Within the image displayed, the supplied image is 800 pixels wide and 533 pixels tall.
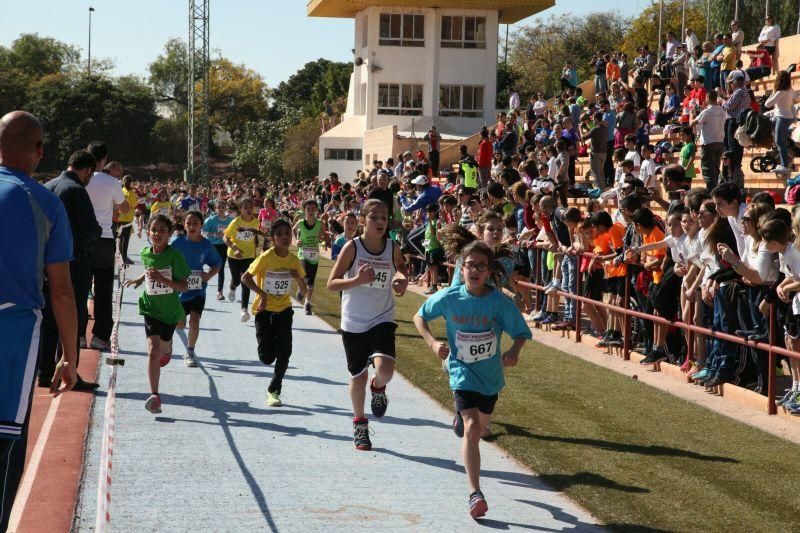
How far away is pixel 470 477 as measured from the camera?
6.86m

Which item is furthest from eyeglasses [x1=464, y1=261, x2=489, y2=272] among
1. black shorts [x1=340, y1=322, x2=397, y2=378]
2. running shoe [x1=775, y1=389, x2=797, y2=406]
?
running shoe [x1=775, y1=389, x2=797, y2=406]

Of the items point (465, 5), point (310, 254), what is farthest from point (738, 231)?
point (465, 5)

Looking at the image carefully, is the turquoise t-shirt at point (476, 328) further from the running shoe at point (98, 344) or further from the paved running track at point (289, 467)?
the running shoe at point (98, 344)

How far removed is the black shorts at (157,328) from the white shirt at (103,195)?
2.73 meters

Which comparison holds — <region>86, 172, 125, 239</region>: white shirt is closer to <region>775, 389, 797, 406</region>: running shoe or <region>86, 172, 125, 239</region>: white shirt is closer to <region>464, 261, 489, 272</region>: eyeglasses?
<region>464, 261, 489, 272</region>: eyeglasses

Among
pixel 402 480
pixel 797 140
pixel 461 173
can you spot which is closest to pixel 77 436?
pixel 402 480

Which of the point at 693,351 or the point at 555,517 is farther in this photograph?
the point at 693,351

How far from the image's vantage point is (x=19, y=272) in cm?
457

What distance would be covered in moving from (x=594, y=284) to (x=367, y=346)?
6258 mm

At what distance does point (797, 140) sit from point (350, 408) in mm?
11685

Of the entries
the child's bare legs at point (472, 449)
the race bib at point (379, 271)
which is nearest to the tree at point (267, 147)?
the race bib at point (379, 271)

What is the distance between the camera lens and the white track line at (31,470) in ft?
21.6

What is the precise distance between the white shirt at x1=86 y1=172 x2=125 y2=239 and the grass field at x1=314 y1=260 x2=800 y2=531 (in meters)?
3.90

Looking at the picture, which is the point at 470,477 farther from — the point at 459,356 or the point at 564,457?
the point at 564,457
